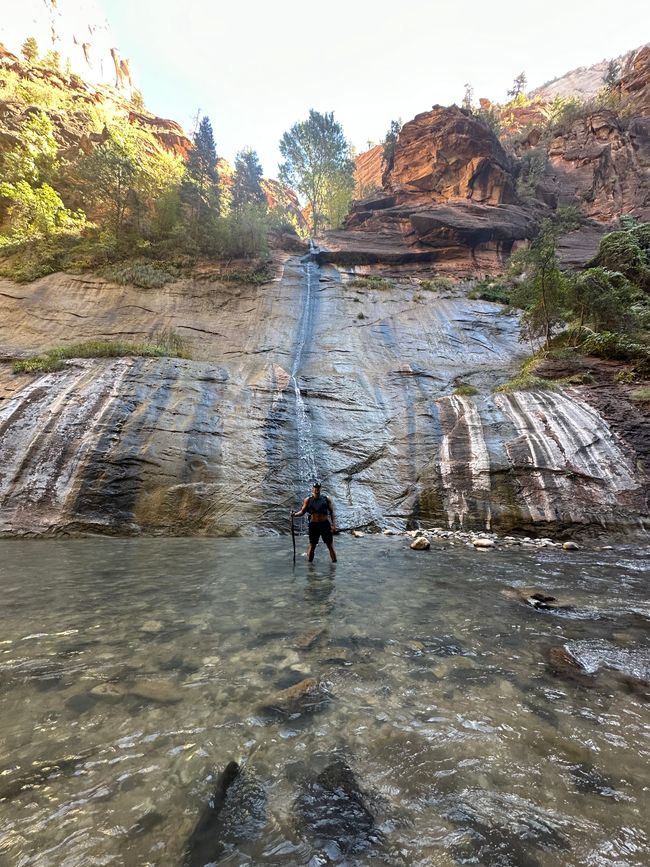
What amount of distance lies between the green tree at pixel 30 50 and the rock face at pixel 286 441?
168ft

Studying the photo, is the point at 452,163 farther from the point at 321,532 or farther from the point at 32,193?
the point at 321,532

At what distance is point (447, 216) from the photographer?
34.2 metres

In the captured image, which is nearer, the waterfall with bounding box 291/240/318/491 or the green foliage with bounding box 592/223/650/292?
the waterfall with bounding box 291/240/318/491

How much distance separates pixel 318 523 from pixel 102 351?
13885 millimetres

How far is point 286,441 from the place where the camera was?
14461mm

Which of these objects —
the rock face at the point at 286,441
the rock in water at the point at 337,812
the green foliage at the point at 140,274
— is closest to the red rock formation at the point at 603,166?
the rock face at the point at 286,441

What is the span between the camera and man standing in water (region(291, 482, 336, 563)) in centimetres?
901

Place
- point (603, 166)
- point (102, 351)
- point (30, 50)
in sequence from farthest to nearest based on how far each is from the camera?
point (30, 50)
point (603, 166)
point (102, 351)

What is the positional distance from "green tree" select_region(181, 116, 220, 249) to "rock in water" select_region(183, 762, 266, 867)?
104 feet

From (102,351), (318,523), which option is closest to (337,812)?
(318,523)

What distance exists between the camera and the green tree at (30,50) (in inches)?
1890

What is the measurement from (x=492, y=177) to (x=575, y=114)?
1890 cm

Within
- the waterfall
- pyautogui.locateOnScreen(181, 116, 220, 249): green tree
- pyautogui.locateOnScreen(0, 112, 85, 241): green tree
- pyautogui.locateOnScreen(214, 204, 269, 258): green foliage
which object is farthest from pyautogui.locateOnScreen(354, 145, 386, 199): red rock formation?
the waterfall

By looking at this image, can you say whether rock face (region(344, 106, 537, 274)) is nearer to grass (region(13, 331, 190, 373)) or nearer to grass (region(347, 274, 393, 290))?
grass (region(347, 274, 393, 290))
